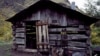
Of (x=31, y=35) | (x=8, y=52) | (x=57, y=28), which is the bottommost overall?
(x=8, y=52)

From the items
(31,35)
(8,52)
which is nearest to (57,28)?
(31,35)

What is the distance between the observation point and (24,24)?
13.7m

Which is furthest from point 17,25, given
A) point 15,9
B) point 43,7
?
point 15,9

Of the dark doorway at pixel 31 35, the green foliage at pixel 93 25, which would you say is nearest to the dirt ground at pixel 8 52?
the dark doorway at pixel 31 35

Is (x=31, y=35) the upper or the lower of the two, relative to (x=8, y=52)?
upper

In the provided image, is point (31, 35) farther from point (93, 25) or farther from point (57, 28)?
point (93, 25)

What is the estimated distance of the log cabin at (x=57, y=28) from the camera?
1209 cm

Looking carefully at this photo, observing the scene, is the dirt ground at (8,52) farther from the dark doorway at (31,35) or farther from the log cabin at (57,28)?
the dark doorway at (31,35)

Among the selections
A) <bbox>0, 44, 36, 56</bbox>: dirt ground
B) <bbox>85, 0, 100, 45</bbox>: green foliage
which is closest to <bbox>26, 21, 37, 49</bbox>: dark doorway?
<bbox>0, 44, 36, 56</bbox>: dirt ground

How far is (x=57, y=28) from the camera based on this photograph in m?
12.7

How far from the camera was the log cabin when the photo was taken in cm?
1209

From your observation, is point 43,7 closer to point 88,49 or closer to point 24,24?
point 24,24

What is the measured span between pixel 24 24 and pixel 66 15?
272 centimetres

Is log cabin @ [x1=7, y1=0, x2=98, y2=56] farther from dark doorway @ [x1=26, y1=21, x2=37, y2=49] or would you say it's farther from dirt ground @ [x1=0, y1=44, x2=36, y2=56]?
dark doorway @ [x1=26, y1=21, x2=37, y2=49]
